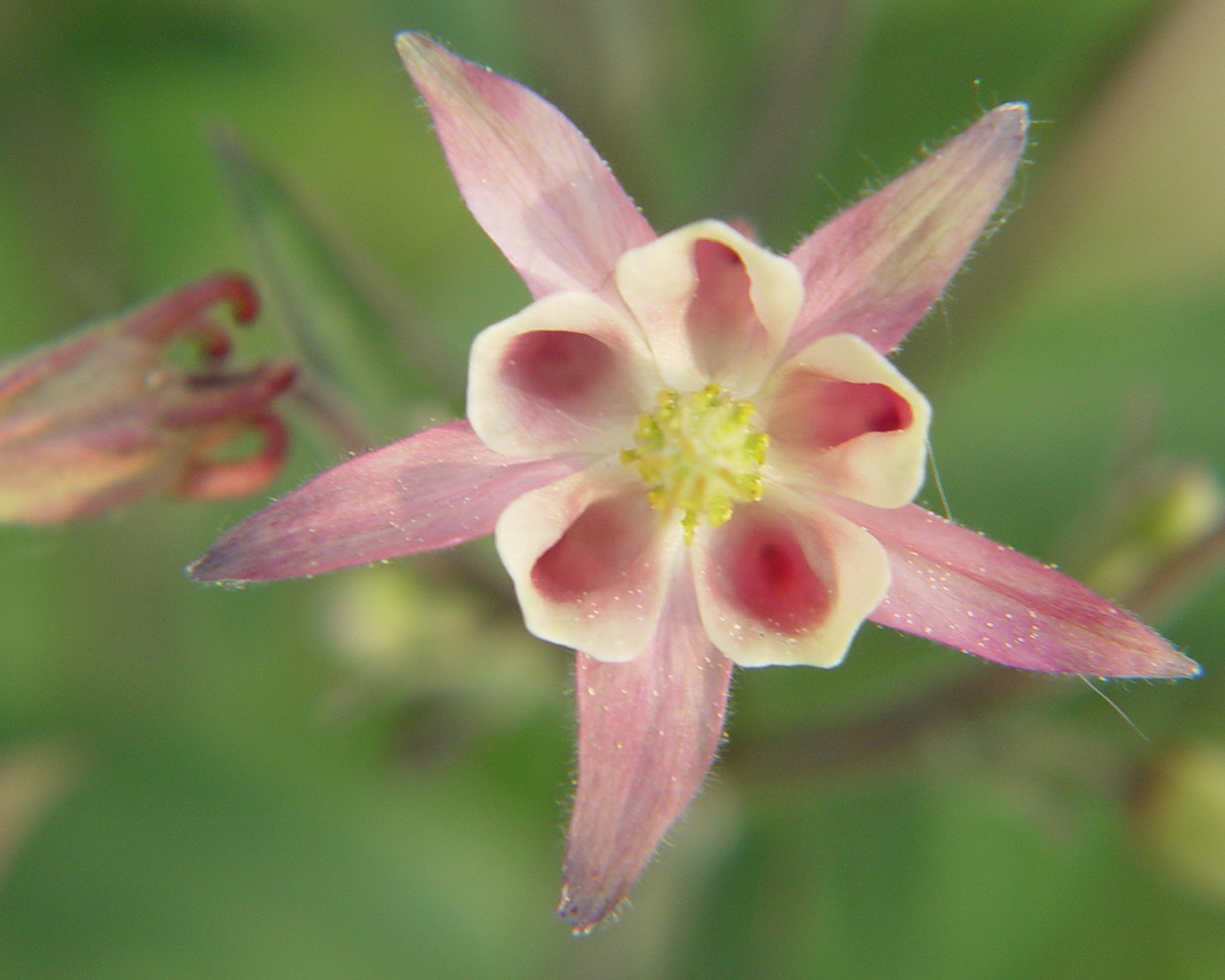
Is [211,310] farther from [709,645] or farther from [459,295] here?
[459,295]

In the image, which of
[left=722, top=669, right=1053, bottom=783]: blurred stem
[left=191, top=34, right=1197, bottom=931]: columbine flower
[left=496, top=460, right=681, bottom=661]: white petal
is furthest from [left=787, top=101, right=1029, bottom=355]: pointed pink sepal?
[left=722, top=669, right=1053, bottom=783]: blurred stem

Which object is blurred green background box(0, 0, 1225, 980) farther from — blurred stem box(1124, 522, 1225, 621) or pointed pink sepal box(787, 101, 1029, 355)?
pointed pink sepal box(787, 101, 1029, 355)

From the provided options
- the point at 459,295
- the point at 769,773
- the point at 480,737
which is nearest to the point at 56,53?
the point at 459,295

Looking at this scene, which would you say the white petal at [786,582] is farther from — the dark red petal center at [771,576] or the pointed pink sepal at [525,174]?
the pointed pink sepal at [525,174]

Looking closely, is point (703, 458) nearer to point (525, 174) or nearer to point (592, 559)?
point (592, 559)

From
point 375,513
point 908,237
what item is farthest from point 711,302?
point 375,513

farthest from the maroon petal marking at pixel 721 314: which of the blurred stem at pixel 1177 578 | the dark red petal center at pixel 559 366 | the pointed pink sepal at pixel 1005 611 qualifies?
the blurred stem at pixel 1177 578
